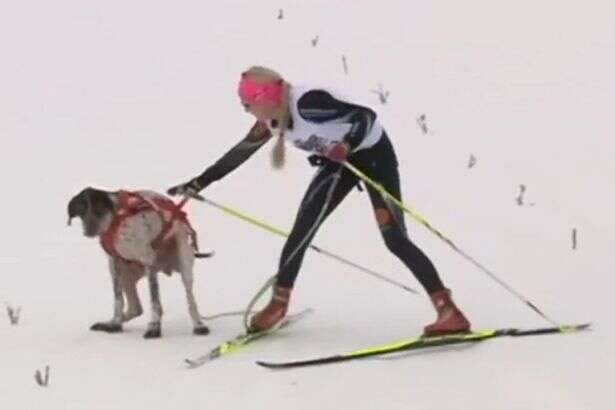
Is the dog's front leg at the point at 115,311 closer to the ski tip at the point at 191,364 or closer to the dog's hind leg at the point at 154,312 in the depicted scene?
the dog's hind leg at the point at 154,312

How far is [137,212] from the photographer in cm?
660

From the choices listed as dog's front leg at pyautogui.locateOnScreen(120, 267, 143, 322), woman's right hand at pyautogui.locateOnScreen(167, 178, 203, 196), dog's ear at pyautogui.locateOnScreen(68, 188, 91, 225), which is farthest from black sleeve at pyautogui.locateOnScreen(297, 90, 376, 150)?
dog's front leg at pyautogui.locateOnScreen(120, 267, 143, 322)

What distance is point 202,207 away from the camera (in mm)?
9031

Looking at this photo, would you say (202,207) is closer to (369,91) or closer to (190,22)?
(369,91)

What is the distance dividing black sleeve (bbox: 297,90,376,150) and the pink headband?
0.11 meters

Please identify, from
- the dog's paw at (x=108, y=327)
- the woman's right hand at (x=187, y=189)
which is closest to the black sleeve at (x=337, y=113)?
the woman's right hand at (x=187, y=189)

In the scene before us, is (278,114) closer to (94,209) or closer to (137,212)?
(137,212)

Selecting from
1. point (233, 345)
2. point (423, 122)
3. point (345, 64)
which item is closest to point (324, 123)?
point (233, 345)

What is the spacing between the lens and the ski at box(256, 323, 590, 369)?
6.18 m

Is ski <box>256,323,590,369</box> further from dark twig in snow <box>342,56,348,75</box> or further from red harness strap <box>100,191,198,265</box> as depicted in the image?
dark twig in snow <box>342,56,348,75</box>

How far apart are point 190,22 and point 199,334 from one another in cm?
534

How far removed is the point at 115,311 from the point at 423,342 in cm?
146

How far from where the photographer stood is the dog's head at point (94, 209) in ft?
21.5

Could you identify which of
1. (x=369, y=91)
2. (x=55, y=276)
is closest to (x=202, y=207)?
(x=55, y=276)
